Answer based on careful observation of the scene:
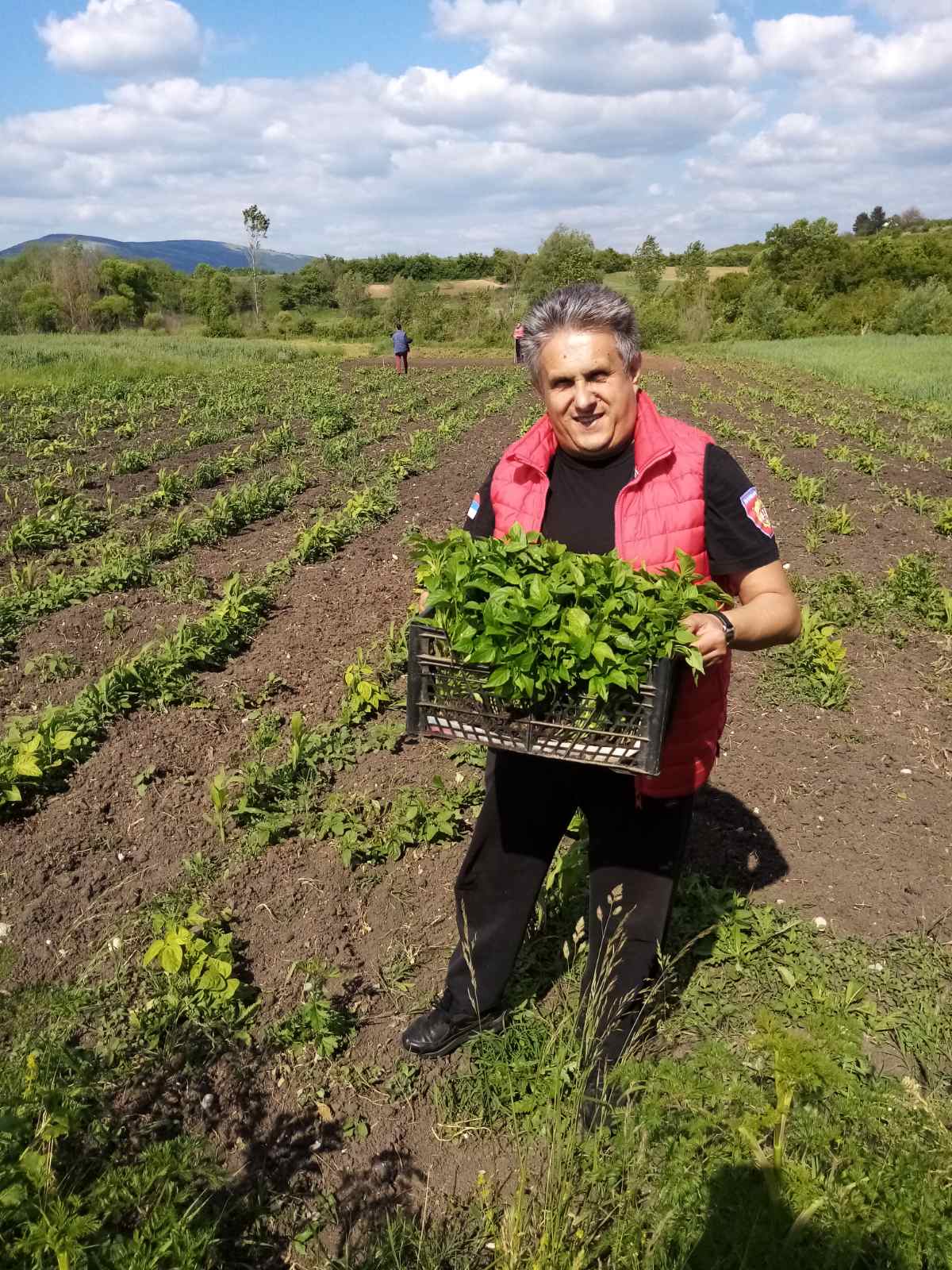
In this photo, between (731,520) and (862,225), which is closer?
(731,520)

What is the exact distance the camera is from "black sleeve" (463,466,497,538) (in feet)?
8.41

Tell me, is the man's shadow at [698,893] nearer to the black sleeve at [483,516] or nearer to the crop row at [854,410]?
the black sleeve at [483,516]

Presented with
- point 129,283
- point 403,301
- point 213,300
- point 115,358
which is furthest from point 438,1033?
point 129,283

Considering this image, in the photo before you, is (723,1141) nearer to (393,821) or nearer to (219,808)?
(393,821)

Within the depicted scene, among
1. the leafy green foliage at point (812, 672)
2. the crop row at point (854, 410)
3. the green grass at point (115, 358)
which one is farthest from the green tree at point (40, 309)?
the leafy green foliage at point (812, 672)

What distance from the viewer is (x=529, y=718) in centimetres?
208

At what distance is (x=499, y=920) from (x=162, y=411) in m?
17.5

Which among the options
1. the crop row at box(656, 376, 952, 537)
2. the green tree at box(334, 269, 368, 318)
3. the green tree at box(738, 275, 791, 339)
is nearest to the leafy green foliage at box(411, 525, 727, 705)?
the crop row at box(656, 376, 952, 537)

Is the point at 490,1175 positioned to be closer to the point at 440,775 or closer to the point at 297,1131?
the point at 297,1131

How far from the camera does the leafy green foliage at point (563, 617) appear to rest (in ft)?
6.45

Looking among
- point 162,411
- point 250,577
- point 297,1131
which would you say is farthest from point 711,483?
point 162,411

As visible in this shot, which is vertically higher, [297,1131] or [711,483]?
[711,483]

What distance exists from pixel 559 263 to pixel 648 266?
13.2m

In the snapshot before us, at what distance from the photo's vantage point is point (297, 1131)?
8.84 ft
